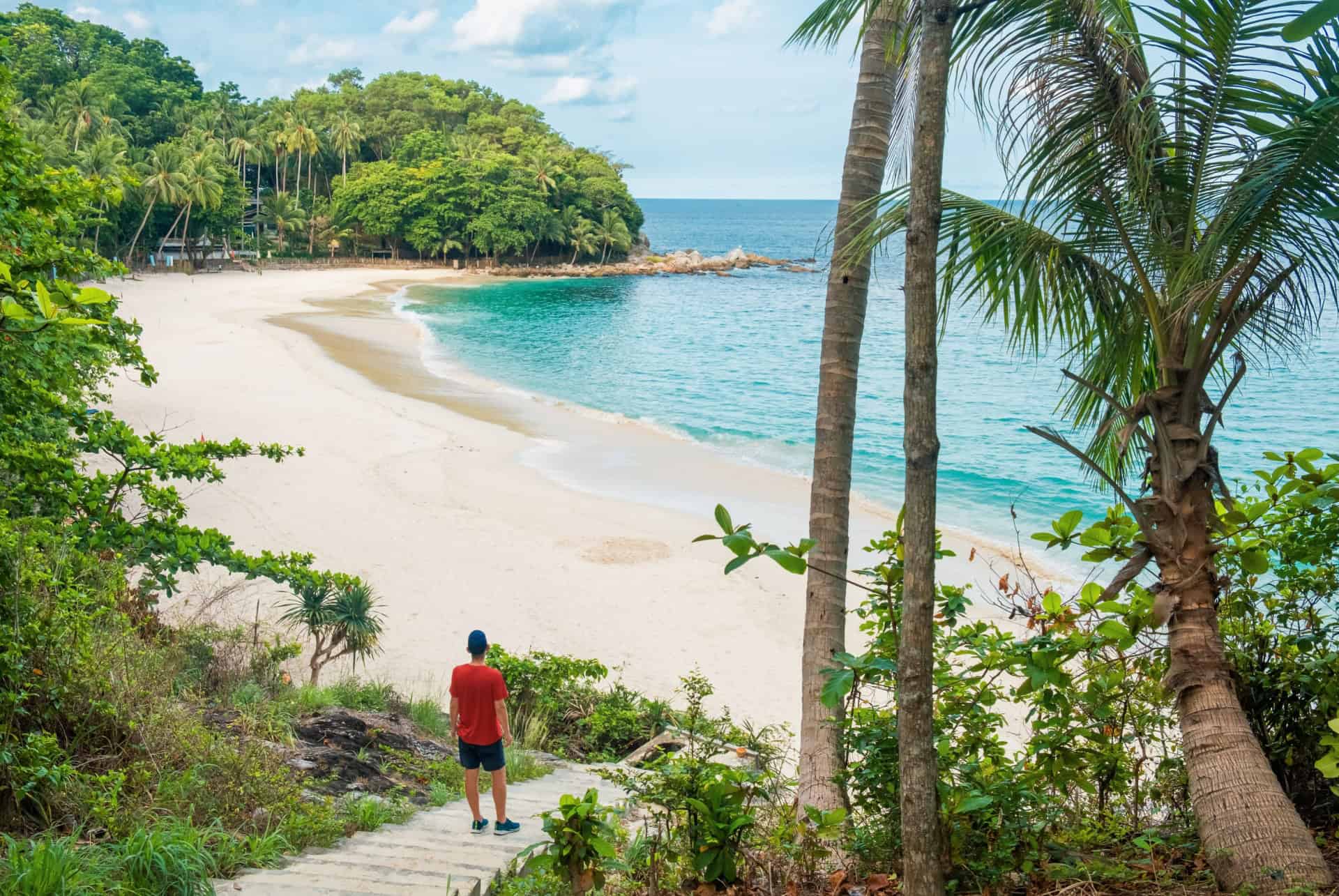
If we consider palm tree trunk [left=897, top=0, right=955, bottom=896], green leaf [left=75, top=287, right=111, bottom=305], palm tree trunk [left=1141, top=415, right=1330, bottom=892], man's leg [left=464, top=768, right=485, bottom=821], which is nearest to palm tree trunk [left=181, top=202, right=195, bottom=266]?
man's leg [left=464, top=768, right=485, bottom=821]

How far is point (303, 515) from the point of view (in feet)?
50.2

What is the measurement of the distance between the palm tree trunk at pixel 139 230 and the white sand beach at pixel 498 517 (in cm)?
3018

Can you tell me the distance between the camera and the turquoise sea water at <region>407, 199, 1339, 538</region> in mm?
22875

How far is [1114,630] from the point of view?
264 cm

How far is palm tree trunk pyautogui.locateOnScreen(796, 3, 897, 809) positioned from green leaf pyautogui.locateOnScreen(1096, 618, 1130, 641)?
1.94 meters

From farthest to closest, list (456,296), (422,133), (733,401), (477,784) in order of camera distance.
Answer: (422,133) → (456,296) → (733,401) → (477,784)

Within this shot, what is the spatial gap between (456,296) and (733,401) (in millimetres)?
33569

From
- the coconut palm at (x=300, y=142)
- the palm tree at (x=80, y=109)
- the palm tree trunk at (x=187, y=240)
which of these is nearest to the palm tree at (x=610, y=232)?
the coconut palm at (x=300, y=142)

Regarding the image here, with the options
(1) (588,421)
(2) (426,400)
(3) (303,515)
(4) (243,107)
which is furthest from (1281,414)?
(4) (243,107)

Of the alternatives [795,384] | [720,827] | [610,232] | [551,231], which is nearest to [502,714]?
[720,827]

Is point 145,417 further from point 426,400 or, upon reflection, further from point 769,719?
point 769,719

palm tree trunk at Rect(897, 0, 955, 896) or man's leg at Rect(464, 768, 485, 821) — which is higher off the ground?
palm tree trunk at Rect(897, 0, 955, 896)

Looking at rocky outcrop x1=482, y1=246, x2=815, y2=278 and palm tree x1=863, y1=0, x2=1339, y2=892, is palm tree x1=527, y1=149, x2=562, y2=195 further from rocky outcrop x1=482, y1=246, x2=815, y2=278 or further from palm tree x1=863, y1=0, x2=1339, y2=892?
palm tree x1=863, y1=0, x2=1339, y2=892

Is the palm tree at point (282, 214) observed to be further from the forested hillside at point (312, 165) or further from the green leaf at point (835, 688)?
the green leaf at point (835, 688)
